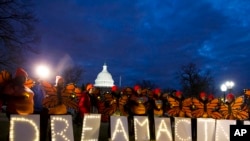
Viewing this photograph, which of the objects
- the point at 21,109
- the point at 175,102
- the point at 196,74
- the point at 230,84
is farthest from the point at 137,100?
the point at 196,74

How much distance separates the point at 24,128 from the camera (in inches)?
319

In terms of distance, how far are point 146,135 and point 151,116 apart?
3.02 meters

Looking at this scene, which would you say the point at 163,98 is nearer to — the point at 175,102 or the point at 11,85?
the point at 175,102

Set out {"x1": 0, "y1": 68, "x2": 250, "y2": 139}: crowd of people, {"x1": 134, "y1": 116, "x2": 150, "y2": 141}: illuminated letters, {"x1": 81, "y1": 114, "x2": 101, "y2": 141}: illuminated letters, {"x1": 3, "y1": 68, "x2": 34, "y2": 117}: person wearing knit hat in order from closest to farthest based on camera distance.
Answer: {"x1": 3, "y1": 68, "x2": 34, "y2": 117}: person wearing knit hat → {"x1": 0, "y1": 68, "x2": 250, "y2": 139}: crowd of people → {"x1": 81, "y1": 114, "x2": 101, "y2": 141}: illuminated letters → {"x1": 134, "y1": 116, "x2": 150, "y2": 141}: illuminated letters

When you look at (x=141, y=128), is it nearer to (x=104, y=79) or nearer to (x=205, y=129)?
Answer: (x=205, y=129)

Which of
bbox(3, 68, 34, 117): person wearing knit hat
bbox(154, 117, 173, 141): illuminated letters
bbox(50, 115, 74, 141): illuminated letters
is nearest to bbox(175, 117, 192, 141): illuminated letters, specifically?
bbox(154, 117, 173, 141): illuminated letters

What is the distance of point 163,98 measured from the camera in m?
15.7

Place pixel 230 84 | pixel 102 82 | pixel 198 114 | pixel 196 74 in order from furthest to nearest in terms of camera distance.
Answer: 1. pixel 102 82
2. pixel 196 74
3. pixel 230 84
4. pixel 198 114

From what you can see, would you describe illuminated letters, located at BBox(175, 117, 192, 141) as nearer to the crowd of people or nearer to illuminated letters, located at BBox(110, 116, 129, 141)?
the crowd of people

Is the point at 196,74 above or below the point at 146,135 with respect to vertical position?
above

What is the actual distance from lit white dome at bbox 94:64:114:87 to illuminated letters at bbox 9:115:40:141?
9233cm

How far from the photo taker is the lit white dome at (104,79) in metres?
102

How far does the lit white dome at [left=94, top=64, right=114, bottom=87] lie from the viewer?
10219cm

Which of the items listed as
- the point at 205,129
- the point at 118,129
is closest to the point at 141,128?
the point at 118,129
